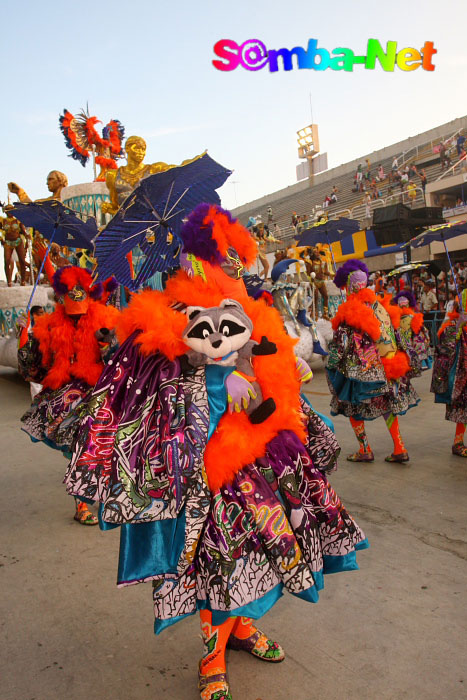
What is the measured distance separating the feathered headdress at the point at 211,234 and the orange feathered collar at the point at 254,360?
0.34 feet

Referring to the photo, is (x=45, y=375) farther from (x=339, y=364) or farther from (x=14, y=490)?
(x=339, y=364)

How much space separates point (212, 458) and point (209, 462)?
17mm

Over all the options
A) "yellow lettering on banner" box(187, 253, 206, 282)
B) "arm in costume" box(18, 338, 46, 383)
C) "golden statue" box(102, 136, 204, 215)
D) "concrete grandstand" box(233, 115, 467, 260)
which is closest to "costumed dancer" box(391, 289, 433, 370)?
"golden statue" box(102, 136, 204, 215)

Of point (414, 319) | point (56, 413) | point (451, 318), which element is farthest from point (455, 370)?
point (56, 413)

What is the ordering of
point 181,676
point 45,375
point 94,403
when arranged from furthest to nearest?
point 45,375 → point 181,676 → point 94,403

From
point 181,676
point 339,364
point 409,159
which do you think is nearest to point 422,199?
point 409,159

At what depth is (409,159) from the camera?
86.2ft

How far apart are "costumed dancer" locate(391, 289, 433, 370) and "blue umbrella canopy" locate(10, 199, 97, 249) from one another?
10.9 feet

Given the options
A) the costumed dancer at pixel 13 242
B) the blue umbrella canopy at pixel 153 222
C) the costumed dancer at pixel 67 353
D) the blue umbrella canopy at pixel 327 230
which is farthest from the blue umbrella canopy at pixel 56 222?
the costumed dancer at pixel 13 242

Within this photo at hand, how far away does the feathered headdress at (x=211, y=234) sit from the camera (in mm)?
1930

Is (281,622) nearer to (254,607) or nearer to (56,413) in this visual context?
(254,607)

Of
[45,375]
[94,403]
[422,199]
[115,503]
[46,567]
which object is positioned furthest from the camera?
[422,199]

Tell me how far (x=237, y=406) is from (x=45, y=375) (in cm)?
231

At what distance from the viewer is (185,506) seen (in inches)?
69.1
